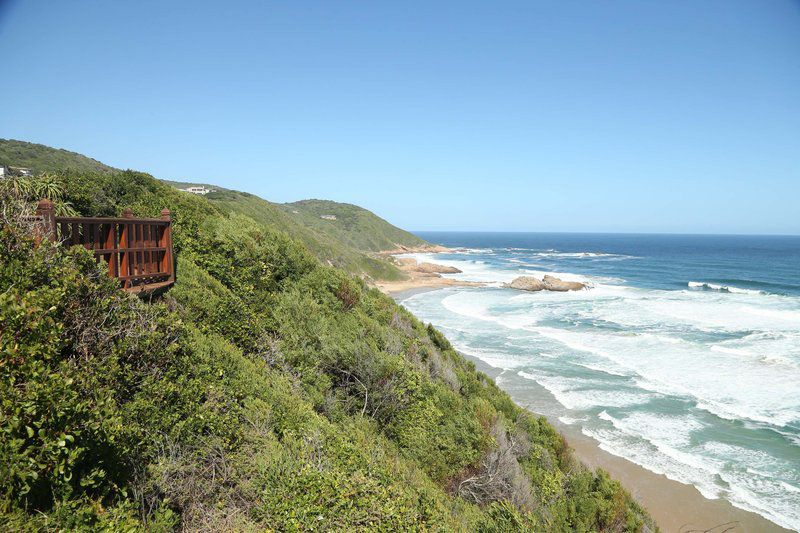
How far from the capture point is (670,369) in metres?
22.1

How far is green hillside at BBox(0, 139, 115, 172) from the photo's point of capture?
51969mm

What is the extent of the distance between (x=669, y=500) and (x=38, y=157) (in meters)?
73.2

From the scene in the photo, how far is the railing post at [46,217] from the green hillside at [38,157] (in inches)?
2145

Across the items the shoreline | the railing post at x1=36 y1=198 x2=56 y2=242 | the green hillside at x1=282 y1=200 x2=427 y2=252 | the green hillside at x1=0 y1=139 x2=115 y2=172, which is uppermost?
the green hillside at x1=0 y1=139 x2=115 y2=172

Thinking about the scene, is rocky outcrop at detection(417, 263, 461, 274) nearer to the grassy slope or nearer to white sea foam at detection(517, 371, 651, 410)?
the grassy slope

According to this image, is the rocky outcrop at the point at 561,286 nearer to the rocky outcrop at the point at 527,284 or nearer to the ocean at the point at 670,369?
the rocky outcrop at the point at 527,284

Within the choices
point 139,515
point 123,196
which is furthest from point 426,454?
point 123,196

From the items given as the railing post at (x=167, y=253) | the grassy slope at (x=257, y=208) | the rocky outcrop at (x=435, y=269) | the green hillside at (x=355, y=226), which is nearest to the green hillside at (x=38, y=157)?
the grassy slope at (x=257, y=208)

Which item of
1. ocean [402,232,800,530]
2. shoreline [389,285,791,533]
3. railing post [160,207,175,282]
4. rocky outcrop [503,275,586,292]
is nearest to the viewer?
railing post [160,207,175,282]

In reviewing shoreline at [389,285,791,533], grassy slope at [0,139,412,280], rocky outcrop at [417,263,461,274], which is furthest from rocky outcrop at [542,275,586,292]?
shoreline at [389,285,791,533]

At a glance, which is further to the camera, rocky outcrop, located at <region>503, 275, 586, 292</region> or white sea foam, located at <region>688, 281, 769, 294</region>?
rocky outcrop, located at <region>503, 275, 586, 292</region>

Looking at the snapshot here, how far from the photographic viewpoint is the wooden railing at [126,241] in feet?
20.1

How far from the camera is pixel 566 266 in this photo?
8100cm

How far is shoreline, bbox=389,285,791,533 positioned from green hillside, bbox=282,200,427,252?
84502 mm
